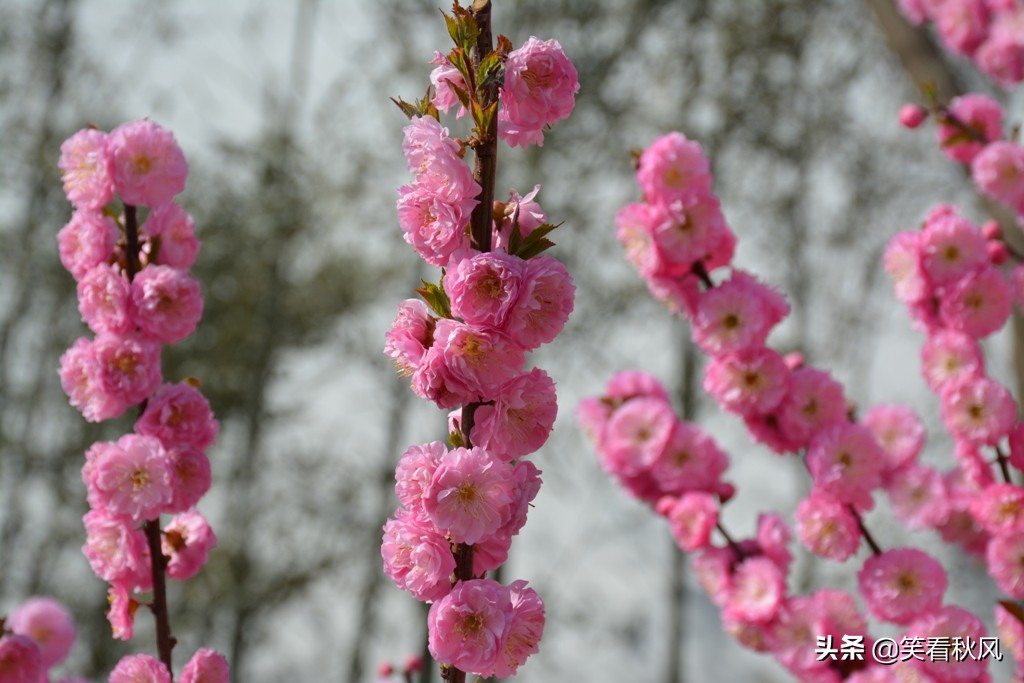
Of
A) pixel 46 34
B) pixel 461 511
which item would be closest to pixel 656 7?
pixel 46 34

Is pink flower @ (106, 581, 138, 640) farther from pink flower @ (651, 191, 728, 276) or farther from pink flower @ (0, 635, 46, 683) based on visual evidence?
pink flower @ (651, 191, 728, 276)

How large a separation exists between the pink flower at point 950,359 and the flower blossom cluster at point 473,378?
1.34 meters

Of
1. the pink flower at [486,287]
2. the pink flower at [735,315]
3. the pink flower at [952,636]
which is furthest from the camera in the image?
the pink flower at [735,315]

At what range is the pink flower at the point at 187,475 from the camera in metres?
1.55

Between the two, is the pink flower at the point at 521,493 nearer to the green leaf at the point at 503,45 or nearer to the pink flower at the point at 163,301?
the green leaf at the point at 503,45

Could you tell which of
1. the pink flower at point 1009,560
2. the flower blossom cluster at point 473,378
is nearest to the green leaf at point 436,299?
the flower blossom cluster at point 473,378

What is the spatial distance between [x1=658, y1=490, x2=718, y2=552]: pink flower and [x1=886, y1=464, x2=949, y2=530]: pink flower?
1.24 feet

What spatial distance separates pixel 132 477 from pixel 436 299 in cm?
57

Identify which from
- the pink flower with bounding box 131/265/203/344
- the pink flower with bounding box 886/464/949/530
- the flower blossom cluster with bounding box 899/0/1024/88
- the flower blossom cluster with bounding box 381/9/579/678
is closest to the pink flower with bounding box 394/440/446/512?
the flower blossom cluster with bounding box 381/9/579/678

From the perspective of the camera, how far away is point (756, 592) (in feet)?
7.77

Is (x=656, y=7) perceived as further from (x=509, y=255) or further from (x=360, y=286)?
(x=509, y=255)

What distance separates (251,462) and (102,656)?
76.3 inches

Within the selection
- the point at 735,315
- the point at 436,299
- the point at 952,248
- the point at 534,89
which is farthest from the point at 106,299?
the point at 952,248

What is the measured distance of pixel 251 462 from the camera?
7.31 meters
